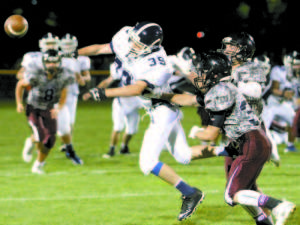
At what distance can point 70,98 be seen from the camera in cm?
956

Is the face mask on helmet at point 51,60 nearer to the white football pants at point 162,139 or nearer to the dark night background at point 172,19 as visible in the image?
the white football pants at point 162,139

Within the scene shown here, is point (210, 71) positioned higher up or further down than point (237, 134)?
higher up

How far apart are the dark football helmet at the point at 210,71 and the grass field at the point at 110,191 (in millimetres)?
1349

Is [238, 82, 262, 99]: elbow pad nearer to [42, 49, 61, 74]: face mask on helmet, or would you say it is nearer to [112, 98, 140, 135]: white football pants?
[42, 49, 61, 74]: face mask on helmet

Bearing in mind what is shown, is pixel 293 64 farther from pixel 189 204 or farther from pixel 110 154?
pixel 189 204

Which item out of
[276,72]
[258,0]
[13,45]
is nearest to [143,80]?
[276,72]

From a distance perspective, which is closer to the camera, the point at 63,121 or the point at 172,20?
the point at 63,121

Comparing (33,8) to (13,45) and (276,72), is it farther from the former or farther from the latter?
(276,72)

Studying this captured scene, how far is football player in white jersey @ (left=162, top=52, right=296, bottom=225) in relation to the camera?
4312 mm

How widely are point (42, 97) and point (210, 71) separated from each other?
3653 millimetres

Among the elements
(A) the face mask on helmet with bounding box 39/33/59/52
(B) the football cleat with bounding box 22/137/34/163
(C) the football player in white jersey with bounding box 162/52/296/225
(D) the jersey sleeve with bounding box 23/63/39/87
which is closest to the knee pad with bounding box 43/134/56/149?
(D) the jersey sleeve with bounding box 23/63/39/87

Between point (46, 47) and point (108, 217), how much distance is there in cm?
330

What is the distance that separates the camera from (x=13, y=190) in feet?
22.0

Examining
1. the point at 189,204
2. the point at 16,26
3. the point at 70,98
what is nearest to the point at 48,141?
the point at 16,26
